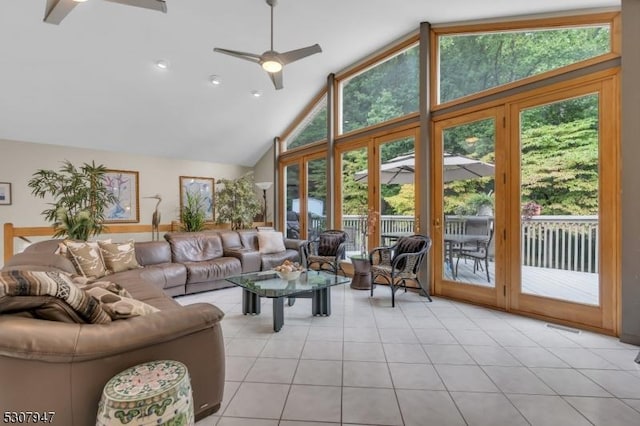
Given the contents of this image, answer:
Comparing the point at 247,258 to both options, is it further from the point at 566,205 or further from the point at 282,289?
the point at 566,205

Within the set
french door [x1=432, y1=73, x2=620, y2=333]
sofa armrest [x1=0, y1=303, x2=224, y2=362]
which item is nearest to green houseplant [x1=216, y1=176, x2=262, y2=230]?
french door [x1=432, y1=73, x2=620, y2=333]

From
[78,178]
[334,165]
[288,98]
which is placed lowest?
[78,178]

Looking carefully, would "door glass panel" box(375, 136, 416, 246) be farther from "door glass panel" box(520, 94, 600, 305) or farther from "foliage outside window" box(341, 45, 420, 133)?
"door glass panel" box(520, 94, 600, 305)

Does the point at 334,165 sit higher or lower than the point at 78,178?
higher

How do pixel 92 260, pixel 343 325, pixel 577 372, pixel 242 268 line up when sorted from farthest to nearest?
pixel 242 268
pixel 92 260
pixel 343 325
pixel 577 372

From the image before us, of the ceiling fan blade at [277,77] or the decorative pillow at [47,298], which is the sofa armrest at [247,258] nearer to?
the ceiling fan blade at [277,77]

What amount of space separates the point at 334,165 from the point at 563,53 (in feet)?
11.3

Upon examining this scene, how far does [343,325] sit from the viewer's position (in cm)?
318

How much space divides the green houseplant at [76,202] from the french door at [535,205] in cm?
466

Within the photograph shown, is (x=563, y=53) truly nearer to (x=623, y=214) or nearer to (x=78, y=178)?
(x=623, y=214)

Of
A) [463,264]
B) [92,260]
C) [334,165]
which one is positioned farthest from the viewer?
[334,165]

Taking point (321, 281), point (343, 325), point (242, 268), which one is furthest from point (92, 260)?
point (343, 325)

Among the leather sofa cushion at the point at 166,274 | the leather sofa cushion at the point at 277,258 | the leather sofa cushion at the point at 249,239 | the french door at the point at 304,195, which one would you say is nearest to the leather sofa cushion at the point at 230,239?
the leather sofa cushion at the point at 249,239

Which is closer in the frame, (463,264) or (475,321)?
(475,321)
